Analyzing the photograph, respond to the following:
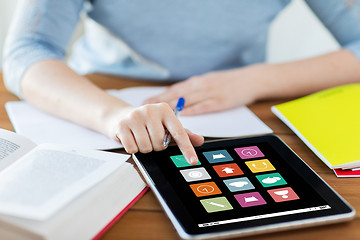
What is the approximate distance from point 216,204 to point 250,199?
0.16 feet

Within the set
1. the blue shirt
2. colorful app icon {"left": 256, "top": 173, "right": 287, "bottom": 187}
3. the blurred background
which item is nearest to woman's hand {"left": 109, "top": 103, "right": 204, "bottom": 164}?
colorful app icon {"left": 256, "top": 173, "right": 287, "bottom": 187}

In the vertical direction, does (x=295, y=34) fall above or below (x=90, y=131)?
below

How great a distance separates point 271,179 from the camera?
0.67m

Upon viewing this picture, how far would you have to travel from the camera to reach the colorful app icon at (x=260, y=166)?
2.28ft

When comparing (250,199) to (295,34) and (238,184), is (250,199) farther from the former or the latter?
(295,34)

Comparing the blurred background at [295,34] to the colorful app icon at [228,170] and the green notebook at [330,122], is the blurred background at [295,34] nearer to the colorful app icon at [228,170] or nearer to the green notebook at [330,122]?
the green notebook at [330,122]

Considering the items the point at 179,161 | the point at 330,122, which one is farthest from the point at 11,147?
the point at 330,122

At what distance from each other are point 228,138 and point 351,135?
0.21m

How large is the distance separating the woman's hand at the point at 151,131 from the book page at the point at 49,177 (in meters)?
0.08

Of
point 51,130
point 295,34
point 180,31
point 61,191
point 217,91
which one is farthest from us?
point 295,34

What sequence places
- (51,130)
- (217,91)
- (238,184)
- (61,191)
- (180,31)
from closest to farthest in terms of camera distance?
(61,191) → (238,184) → (51,130) → (217,91) → (180,31)

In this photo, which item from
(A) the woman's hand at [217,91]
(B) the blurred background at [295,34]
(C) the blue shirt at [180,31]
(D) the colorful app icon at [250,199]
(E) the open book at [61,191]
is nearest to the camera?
(E) the open book at [61,191]

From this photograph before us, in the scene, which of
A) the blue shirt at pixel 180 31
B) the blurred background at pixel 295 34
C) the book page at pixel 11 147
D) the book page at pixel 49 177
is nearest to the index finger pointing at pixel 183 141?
the book page at pixel 49 177

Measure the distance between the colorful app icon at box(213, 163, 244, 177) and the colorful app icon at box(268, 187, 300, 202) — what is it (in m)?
0.06
